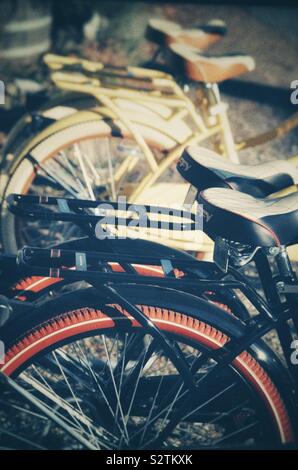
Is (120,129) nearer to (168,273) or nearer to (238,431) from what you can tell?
(168,273)

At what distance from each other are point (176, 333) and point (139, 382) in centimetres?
45

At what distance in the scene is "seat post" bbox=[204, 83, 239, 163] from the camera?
9.79ft

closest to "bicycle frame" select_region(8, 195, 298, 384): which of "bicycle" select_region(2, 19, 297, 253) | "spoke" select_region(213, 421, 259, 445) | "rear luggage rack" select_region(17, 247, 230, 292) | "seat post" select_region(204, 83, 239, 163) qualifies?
"rear luggage rack" select_region(17, 247, 230, 292)

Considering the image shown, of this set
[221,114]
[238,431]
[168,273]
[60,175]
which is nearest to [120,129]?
[60,175]

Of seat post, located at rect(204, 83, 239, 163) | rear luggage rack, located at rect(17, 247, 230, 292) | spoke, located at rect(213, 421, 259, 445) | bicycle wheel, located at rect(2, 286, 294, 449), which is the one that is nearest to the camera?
rear luggage rack, located at rect(17, 247, 230, 292)

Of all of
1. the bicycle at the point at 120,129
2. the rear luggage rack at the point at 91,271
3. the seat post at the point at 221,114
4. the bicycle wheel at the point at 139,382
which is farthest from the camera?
the seat post at the point at 221,114

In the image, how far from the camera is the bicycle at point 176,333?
1.76 meters

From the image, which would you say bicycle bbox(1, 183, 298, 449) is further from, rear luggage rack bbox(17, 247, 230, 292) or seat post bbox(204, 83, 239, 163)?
seat post bbox(204, 83, 239, 163)

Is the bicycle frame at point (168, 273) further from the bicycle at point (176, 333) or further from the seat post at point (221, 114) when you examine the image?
the seat post at point (221, 114)

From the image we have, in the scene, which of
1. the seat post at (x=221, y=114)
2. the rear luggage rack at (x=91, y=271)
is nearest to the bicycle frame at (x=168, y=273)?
the rear luggage rack at (x=91, y=271)

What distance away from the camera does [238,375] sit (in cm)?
192

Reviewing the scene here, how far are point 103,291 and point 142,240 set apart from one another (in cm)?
51

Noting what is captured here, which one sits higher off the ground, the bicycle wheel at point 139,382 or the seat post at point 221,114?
the seat post at point 221,114

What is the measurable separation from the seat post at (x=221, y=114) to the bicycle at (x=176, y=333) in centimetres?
118
